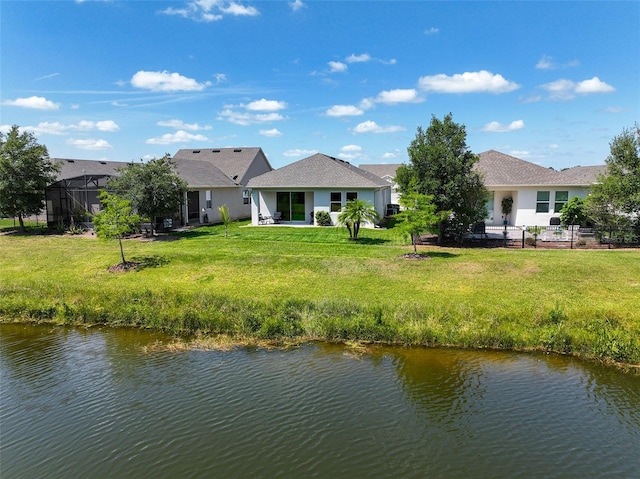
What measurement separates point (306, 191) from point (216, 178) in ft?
25.7

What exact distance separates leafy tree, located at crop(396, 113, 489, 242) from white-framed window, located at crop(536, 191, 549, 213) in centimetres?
752

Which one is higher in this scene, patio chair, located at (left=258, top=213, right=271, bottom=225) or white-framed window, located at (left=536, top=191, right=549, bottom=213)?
white-framed window, located at (left=536, top=191, right=549, bottom=213)

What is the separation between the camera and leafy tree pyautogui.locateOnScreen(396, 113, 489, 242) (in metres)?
22.0

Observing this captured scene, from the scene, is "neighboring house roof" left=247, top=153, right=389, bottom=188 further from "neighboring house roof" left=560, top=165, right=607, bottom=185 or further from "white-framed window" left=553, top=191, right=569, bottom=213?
"neighboring house roof" left=560, top=165, right=607, bottom=185

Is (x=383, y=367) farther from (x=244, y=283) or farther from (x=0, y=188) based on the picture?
(x=0, y=188)

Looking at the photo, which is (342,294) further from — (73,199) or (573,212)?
(73,199)

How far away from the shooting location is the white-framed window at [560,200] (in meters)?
28.1

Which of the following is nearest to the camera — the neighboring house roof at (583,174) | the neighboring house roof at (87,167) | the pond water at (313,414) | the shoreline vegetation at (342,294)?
the pond water at (313,414)

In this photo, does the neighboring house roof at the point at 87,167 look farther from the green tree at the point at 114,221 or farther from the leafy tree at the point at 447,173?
the leafy tree at the point at 447,173

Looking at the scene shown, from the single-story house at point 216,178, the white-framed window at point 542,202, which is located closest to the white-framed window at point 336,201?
the single-story house at point 216,178

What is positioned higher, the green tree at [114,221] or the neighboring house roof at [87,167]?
the neighboring house roof at [87,167]

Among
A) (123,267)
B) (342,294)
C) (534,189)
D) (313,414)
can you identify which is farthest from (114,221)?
(534,189)

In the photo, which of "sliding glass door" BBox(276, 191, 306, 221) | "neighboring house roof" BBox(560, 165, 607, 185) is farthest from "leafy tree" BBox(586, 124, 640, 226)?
"sliding glass door" BBox(276, 191, 306, 221)

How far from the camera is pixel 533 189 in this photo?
93.5ft
